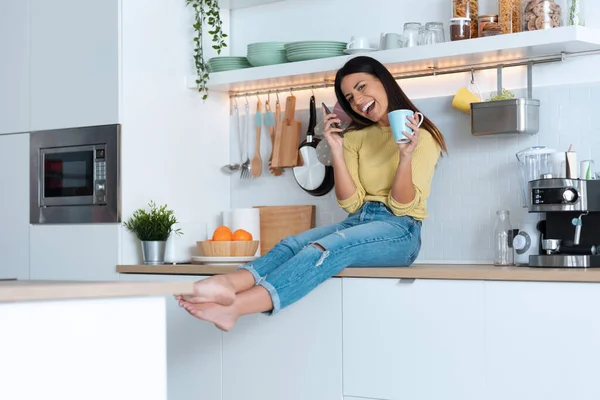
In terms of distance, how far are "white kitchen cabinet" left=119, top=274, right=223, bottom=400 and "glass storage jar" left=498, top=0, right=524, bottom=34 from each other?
1.34 m

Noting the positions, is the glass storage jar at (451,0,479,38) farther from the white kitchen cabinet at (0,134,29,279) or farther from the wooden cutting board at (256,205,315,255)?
the white kitchen cabinet at (0,134,29,279)

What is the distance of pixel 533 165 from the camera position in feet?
9.09

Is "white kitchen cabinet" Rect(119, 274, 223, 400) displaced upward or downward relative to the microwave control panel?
downward

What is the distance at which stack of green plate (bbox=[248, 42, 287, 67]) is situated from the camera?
3.38 metres

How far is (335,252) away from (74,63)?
1.39 meters

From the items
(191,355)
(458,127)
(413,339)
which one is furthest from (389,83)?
(191,355)

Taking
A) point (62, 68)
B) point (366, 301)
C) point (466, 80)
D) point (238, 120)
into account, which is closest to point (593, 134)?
point (466, 80)

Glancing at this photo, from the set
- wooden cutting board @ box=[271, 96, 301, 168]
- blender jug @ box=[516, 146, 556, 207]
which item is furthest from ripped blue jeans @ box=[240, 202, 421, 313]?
wooden cutting board @ box=[271, 96, 301, 168]

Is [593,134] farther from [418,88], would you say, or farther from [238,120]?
[238,120]

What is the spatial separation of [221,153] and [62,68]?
A: 0.73m

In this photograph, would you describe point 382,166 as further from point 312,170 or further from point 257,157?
point 257,157

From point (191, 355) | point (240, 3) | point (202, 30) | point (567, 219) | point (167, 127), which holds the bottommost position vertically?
point (191, 355)

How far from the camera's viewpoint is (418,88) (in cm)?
325

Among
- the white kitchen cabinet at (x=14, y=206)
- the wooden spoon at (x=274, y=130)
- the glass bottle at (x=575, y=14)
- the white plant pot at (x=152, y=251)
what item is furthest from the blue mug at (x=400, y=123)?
the white kitchen cabinet at (x=14, y=206)
